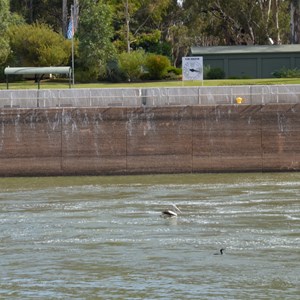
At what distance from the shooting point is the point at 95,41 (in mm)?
69688

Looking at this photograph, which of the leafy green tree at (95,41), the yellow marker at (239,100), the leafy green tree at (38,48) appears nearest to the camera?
the yellow marker at (239,100)

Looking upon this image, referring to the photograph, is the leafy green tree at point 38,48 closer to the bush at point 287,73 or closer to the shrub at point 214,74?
the shrub at point 214,74

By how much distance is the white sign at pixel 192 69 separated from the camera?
54.9 m

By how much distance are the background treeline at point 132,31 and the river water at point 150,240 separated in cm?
2531

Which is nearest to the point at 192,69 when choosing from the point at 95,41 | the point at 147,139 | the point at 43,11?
the point at 147,139

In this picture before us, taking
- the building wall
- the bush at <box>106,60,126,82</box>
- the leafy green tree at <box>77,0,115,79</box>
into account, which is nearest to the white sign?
the bush at <box>106,60,126,82</box>

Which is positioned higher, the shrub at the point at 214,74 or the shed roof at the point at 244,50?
the shed roof at the point at 244,50

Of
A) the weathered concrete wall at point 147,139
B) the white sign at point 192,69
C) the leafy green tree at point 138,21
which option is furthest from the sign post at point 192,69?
the leafy green tree at point 138,21

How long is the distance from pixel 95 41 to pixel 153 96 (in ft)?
72.2

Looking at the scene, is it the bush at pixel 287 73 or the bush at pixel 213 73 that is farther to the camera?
the bush at pixel 213 73

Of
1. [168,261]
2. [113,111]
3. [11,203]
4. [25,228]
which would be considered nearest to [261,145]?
[113,111]

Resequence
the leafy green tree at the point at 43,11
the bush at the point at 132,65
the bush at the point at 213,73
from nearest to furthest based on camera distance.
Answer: the bush at the point at 213,73, the bush at the point at 132,65, the leafy green tree at the point at 43,11

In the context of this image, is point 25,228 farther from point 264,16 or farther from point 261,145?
point 264,16

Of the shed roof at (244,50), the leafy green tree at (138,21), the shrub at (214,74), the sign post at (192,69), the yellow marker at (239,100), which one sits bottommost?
the yellow marker at (239,100)
